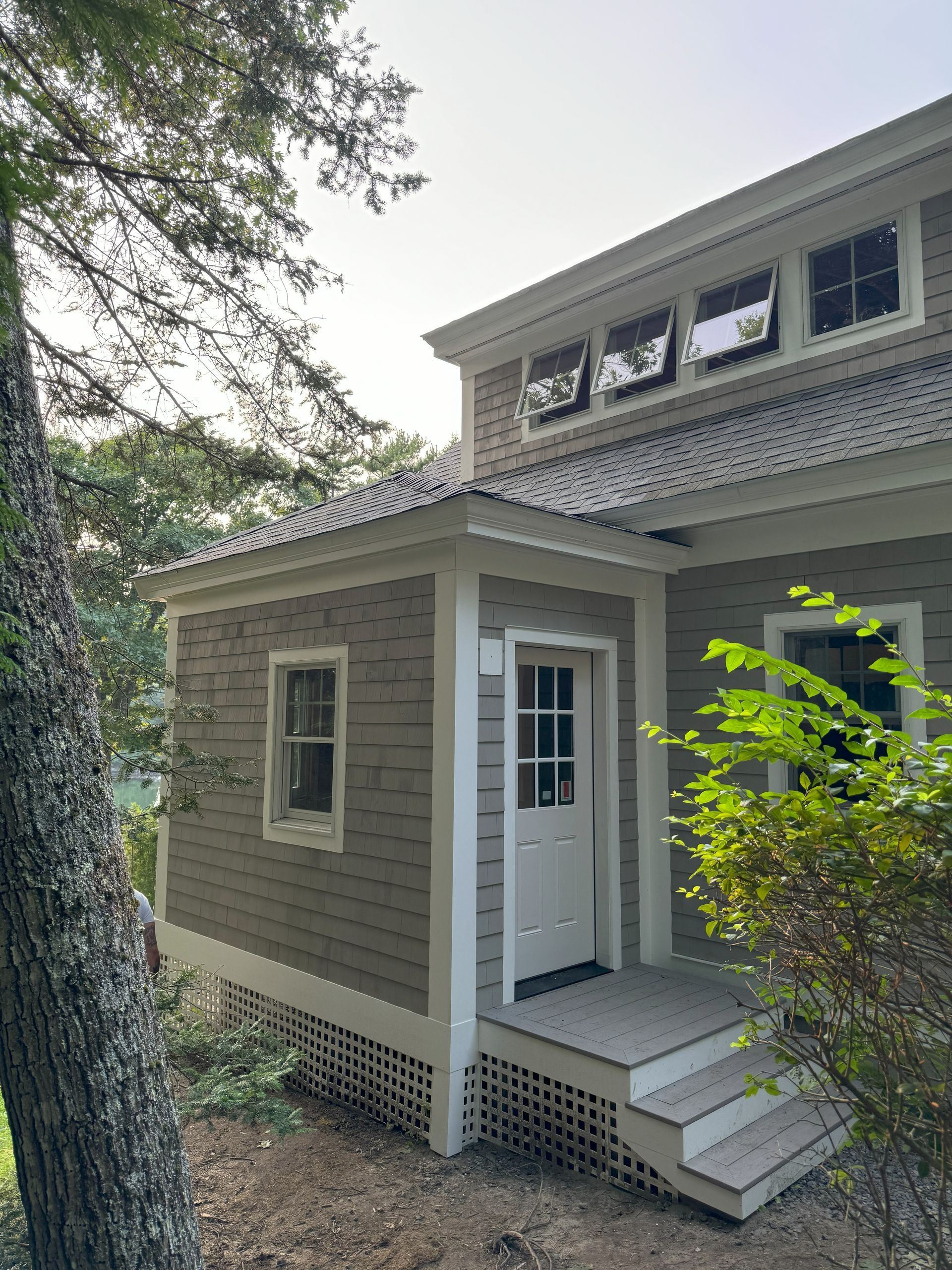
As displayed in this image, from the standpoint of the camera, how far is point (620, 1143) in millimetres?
3836

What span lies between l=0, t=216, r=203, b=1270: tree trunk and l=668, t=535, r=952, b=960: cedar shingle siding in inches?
144

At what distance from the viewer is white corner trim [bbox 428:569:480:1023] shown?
4363 mm

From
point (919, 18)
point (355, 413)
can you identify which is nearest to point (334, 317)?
point (355, 413)

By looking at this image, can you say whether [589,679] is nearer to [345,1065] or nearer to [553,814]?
[553,814]

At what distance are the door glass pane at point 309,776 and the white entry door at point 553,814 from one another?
136 cm

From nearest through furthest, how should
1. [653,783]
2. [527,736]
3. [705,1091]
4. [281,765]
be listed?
[705,1091] → [527,736] → [653,783] → [281,765]

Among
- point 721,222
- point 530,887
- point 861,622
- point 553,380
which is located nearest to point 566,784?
point 530,887

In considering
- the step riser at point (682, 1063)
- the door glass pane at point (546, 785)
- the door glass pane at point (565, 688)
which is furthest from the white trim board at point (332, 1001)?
the door glass pane at point (565, 688)

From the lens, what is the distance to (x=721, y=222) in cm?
605

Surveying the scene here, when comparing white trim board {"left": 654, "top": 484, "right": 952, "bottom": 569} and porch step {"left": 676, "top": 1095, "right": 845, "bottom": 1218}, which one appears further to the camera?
white trim board {"left": 654, "top": 484, "right": 952, "bottom": 569}

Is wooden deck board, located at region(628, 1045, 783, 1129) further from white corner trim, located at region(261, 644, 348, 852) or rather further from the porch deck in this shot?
white corner trim, located at region(261, 644, 348, 852)

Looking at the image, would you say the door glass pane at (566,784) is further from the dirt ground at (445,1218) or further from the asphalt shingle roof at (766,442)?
the dirt ground at (445,1218)

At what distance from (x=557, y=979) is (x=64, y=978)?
333cm

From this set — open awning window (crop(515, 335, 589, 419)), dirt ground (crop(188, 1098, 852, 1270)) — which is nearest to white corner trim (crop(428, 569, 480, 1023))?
dirt ground (crop(188, 1098, 852, 1270))
